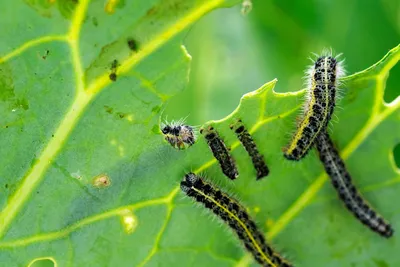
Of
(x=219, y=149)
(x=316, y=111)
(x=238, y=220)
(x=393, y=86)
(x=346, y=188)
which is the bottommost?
(x=346, y=188)

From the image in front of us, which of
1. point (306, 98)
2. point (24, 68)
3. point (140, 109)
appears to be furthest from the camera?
point (306, 98)

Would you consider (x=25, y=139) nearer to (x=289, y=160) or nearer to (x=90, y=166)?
(x=90, y=166)

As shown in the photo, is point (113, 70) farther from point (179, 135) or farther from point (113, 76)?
point (179, 135)

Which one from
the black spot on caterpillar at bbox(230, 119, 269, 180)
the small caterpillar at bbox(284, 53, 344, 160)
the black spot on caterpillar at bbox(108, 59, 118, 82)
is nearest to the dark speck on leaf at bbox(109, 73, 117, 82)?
the black spot on caterpillar at bbox(108, 59, 118, 82)

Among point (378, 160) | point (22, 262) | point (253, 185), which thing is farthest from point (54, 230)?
point (378, 160)

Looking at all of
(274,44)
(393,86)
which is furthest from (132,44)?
(393,86)
